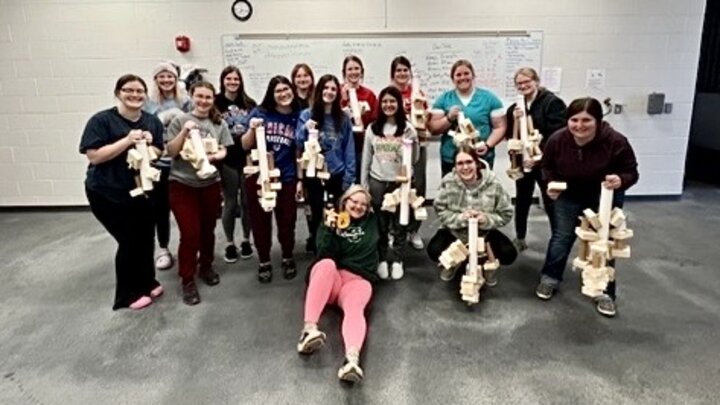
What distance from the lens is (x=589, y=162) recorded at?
2613mm

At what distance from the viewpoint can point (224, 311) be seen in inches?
112

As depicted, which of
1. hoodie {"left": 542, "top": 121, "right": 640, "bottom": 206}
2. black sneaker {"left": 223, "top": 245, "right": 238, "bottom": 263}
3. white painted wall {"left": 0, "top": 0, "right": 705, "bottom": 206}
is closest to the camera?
hoodie {"left": 542, "top": 121, "right": 640, "bottom": 206}

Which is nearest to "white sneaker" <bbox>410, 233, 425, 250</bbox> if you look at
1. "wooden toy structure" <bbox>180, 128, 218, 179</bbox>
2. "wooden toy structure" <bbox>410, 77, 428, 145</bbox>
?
"wooden toy structure" <bbox>410, 77, 428, 145</bbox>

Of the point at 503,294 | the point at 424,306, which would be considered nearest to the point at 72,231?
the point at 424,306

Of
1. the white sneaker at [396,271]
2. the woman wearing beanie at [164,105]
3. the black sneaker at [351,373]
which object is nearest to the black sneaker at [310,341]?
the black sneaker at [351,373]

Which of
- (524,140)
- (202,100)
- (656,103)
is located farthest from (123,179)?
(656,103)

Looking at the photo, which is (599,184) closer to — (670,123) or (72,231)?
(670,123)

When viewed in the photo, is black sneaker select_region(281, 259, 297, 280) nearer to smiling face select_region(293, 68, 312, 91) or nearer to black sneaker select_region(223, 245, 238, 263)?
black sneaker select_region(223, 245, 238, 263)

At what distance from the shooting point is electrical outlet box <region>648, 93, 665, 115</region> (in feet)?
15.4

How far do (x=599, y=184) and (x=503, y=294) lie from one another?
827 millimetres

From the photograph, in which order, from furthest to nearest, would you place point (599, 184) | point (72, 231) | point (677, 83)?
point (677, 83) < point (72, 231) < point (599, 184)

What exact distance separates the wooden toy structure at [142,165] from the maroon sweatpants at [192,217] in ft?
0.85

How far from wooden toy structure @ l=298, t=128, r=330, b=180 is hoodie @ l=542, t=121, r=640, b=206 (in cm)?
125

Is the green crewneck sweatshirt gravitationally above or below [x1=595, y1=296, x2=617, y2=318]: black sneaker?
above
